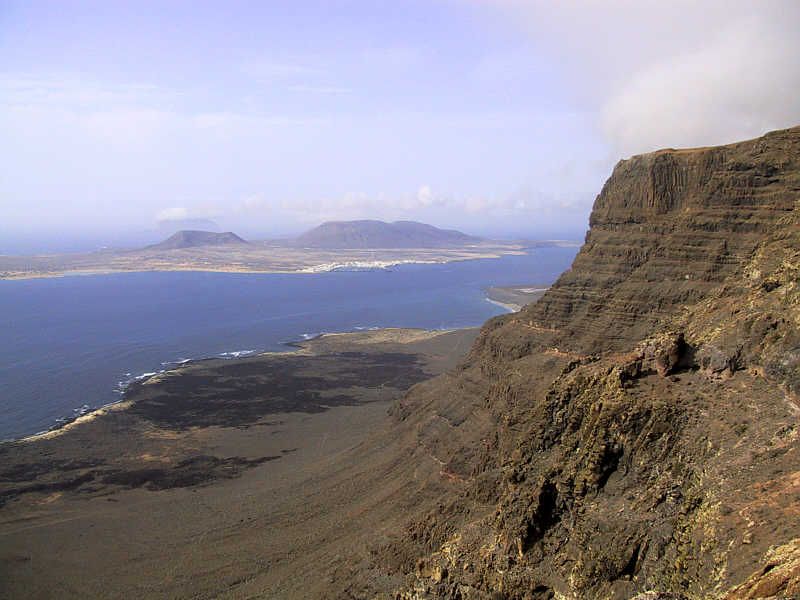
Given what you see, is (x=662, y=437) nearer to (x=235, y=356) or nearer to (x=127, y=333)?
(x=235, y=356)

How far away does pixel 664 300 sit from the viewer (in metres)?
48.9

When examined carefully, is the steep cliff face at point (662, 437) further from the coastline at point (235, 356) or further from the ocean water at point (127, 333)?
the ocean water at point (127, 333)

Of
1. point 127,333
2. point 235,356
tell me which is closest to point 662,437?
point 235,356

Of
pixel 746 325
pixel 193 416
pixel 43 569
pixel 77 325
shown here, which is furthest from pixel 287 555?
pixel 77 325

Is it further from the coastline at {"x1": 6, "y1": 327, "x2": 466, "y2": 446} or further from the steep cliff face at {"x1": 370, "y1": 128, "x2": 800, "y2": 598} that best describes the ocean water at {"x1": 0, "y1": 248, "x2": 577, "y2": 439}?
the steep cliff face at {"x1": 370, "y1": 128, "x2": 800, "y2": 598}

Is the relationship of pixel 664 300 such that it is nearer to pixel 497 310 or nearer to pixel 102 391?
pixel 102 391

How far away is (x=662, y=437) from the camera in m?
27.2

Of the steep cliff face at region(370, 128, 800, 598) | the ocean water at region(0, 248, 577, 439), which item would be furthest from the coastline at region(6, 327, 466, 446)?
the steep cliff face at region(370, 128, 800, 598)

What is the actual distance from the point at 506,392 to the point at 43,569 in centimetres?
3760

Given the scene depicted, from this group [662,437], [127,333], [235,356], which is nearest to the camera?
[662,437]

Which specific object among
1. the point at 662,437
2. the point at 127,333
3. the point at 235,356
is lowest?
the point at 235,356

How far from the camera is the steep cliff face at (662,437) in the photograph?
2273 centimetres

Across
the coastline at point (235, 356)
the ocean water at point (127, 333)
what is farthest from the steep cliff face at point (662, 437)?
the ocean water at point (127, 333)

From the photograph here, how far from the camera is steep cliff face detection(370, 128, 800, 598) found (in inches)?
895
